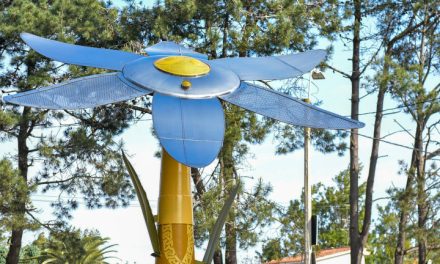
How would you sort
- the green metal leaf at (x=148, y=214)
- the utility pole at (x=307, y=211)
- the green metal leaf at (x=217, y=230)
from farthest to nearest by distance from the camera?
1. the utility pole at (x=307, y=211)
2. the green metal leaf at (x=217, y=230)
3. the green metal leaf at (x=148, y=214)

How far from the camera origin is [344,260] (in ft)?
85.0

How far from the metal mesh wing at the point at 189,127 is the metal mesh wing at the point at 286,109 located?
509 millimetres

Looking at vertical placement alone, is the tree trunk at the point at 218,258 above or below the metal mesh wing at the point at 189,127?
above

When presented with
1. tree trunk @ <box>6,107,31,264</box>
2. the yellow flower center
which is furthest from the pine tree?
the yellow flower center

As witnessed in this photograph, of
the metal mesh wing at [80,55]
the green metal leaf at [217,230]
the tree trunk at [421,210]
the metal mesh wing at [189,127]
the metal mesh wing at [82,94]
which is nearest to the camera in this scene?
the metal mesh wing at [189,127]

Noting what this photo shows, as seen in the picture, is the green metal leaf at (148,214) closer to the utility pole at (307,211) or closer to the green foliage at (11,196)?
the utility pole at (307,211)

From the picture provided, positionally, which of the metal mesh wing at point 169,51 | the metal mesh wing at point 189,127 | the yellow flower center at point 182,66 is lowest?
the metal mesh wing at point 189,127

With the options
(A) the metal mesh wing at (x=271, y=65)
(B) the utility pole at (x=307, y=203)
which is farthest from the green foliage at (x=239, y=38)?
(A) the metal mesh wing at (x=271, y=65)

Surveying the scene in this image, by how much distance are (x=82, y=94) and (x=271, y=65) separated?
2.47 meters

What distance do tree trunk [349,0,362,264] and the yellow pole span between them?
6929mm

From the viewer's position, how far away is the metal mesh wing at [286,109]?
838cm

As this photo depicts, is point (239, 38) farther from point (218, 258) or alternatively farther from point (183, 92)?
point (183, 92)

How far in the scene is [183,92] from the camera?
26.1 feet

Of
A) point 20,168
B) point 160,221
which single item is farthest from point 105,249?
point 160,221
